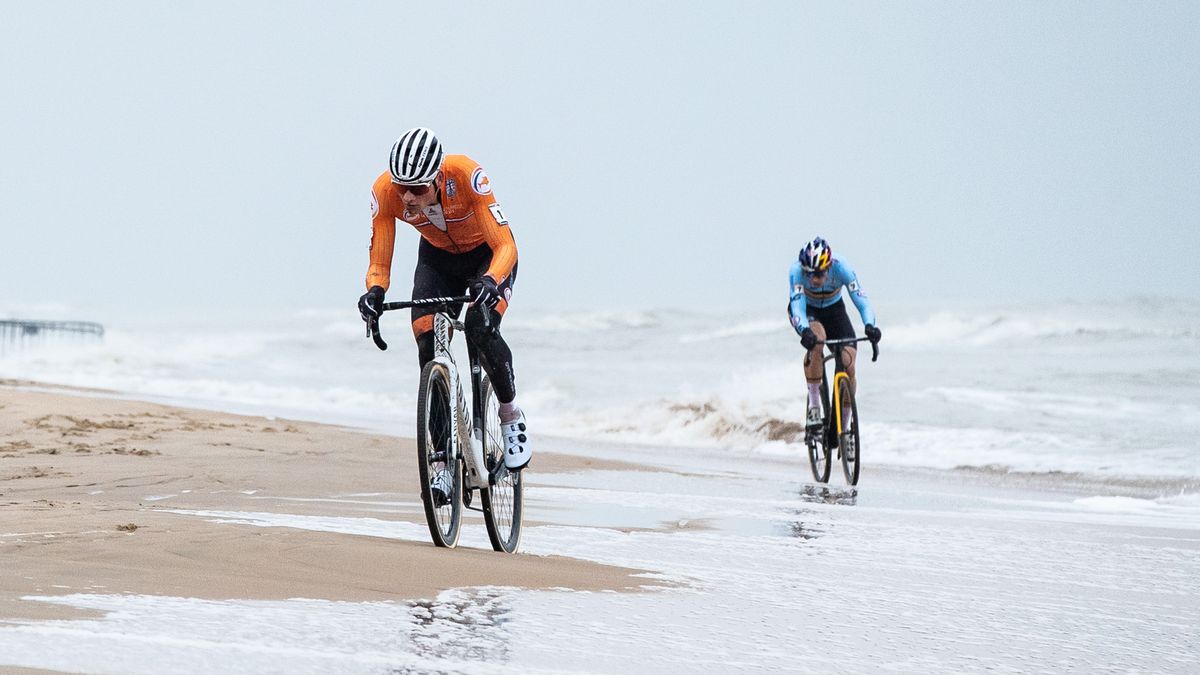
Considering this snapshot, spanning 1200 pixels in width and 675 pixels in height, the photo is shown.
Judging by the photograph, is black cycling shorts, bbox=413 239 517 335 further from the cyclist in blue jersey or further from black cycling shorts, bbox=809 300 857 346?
black cycling shorts, bbox=809 300 857 346

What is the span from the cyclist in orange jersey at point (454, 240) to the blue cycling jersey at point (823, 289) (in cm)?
550

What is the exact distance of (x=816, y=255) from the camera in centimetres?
1061

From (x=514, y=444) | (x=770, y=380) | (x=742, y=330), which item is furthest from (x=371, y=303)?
(x=742, y=330)

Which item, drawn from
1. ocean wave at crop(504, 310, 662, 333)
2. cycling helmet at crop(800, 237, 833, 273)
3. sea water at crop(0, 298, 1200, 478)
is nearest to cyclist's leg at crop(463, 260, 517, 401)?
cycling helmet at crop(800, 237, 833, 273)

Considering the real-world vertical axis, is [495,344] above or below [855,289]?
below

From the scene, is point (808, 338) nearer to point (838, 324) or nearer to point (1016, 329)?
point (838, 324)

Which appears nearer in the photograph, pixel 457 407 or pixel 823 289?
pixel 457 407

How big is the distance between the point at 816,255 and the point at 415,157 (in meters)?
5.95

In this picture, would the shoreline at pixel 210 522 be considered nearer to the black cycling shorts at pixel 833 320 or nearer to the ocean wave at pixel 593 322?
the black cycling shorts at pixel 833 320

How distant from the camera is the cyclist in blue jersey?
10.7m

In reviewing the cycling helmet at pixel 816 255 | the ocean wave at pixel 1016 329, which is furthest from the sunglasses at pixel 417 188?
the ocean wave at pixel 1016 329

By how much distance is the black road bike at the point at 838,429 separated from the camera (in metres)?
10.7

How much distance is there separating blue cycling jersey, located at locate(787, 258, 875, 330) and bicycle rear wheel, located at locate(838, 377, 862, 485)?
70 cm

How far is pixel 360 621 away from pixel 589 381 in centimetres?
2244
